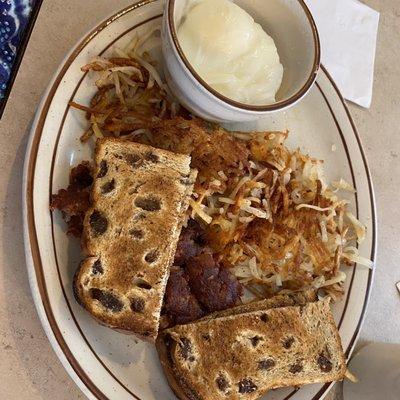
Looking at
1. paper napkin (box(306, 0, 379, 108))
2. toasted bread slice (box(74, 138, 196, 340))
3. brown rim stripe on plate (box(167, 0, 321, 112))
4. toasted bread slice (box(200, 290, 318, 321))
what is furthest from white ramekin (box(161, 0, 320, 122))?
toasted bread slice (box(200, 290, 318, 321))

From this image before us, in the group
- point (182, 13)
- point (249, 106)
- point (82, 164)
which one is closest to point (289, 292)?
point (249, 106)

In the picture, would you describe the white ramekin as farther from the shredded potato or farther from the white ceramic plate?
the white ceramic plate

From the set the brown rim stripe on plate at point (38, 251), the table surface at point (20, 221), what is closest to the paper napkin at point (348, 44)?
the table surface at point (20, 221)

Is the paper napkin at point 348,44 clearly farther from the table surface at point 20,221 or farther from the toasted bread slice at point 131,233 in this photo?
the toasted bread slice at point 131,233

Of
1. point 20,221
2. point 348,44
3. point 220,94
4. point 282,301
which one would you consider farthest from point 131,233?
point 348,44

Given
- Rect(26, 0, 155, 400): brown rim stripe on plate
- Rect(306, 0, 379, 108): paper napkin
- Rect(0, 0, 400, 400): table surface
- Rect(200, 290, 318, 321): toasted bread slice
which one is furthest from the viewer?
Rect(306, 0, 379, 108): paper napkin
